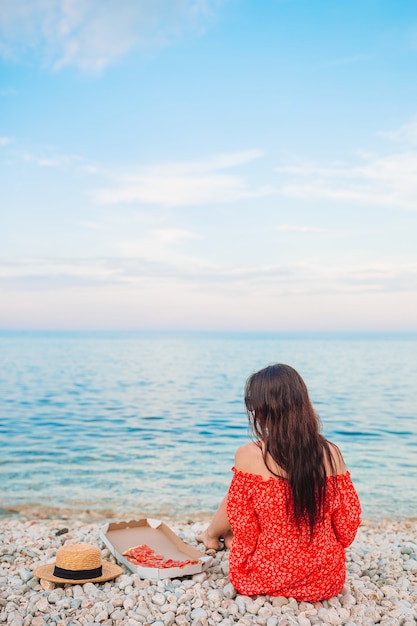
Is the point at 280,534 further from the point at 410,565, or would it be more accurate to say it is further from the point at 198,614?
the point at 410,565

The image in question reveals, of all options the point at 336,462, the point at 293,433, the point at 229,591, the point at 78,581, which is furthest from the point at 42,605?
the point at 336,462

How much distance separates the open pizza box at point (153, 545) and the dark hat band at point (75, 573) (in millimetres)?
305

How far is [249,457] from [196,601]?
3.03 feet

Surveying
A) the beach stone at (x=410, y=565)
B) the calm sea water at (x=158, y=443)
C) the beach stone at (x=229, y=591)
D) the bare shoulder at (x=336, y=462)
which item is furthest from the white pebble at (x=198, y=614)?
the calm sea water at (x=158, y=443)

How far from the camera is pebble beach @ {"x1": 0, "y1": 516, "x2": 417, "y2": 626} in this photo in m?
3.48

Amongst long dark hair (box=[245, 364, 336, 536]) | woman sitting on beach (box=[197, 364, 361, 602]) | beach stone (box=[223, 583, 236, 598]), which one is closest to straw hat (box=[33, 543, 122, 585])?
beach stone (box=[223, 583, 236, 598])

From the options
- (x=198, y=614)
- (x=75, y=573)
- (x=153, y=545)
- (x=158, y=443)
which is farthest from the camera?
(x=158, y=443)

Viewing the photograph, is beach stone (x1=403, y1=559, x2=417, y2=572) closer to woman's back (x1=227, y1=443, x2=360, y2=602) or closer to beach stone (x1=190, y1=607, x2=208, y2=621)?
woman's back (x1=227, y1=443, x2=360, y2=602)

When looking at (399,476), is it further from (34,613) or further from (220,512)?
(34,613)

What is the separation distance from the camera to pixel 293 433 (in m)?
3.54

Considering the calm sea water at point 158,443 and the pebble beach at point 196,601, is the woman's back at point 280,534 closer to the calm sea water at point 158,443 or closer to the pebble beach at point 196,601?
the pebble beach at point 196,601

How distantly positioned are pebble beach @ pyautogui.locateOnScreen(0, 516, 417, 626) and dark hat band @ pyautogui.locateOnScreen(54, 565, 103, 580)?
0.06 meters

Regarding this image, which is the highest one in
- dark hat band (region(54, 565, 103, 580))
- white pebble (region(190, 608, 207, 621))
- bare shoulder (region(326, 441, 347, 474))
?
bare shoulder (region(326, 441, 347, 474))

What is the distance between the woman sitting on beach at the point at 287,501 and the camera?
355 cm
